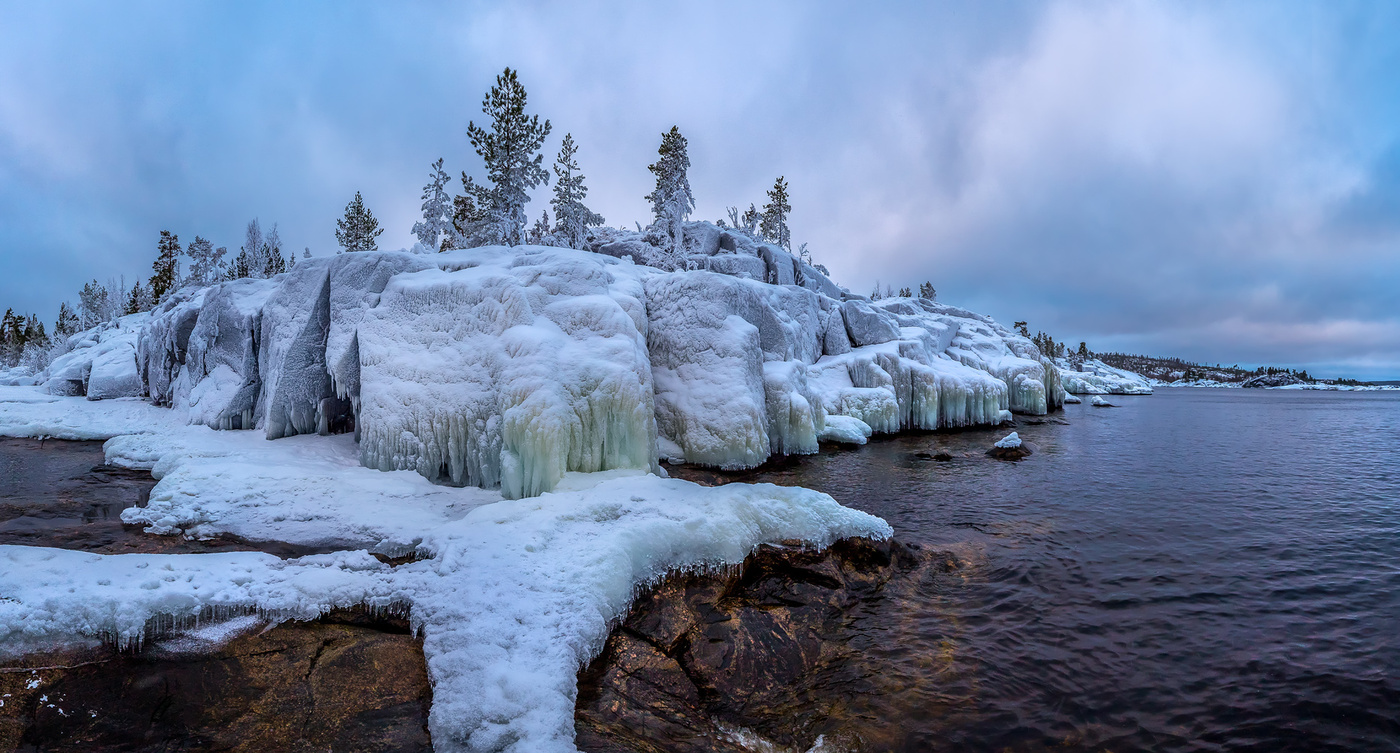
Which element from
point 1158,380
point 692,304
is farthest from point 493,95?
point 1158,380

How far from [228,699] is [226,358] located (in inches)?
716

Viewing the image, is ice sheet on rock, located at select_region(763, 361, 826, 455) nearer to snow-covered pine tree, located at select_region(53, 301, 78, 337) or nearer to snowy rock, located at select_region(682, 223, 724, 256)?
snowy rock, located at select_region(682, 223, 724, 256)

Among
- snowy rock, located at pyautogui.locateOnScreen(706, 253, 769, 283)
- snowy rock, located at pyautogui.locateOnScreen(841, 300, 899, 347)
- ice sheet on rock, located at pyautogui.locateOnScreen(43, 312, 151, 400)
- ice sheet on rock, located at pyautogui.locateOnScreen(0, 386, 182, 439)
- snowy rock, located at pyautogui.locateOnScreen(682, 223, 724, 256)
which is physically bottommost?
ice sheet on rock, located at pyautogui.locateOnScreen(0, 386, 182, 439)

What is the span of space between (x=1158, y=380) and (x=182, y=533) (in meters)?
240

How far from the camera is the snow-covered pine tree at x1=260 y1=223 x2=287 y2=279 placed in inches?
2574

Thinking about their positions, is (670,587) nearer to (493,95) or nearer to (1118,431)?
(1118,431)

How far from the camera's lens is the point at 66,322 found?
260ft

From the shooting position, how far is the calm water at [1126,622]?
5.03 meters

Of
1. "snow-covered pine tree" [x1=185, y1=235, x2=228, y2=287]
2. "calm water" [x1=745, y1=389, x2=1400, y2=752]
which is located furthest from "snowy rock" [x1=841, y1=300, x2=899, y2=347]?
"snow-covered pine tree" [x1=185, y1=235, x2=228, y2=287]

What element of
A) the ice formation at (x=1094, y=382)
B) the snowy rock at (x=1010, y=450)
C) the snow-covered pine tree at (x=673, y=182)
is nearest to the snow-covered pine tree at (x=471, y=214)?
the snow-covered pine tree at (x=673, y=182)

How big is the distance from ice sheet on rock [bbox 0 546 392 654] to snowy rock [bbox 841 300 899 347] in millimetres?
28832

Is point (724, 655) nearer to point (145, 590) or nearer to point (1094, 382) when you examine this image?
point (145, 590)

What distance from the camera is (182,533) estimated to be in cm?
781

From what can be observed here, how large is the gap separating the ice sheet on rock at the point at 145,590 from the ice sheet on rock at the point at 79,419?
51.6 feet
